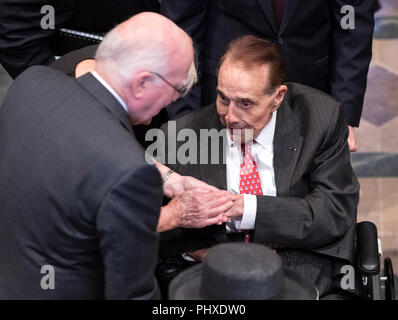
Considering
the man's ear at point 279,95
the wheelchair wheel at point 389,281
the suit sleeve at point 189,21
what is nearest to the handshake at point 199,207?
the man's ear at point 279,95

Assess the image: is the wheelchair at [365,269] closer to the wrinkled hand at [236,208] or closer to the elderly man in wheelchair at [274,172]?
the elderly man in wheelchair at [274,172]

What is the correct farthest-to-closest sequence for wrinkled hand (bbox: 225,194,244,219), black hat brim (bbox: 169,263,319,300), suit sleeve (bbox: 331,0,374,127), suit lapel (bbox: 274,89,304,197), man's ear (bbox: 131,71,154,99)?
suit sleeve (bbox: 331,0,374,127) < suit lapel (bbox: 274,89,304,197) < wrinkled hand (bbox: 225,194,244,219) < man's ear (bbox: 131,71,154,99) < black hat brim (bbox: 169,263,319,300)

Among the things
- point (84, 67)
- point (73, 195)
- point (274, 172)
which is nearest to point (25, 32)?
point (84, 67)

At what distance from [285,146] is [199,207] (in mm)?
527

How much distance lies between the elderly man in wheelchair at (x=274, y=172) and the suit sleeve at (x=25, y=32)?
32.1 inches

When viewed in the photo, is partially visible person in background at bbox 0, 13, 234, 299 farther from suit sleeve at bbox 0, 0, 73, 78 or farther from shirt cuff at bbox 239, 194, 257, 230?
suit sleeve at bbox 0, 0, 73, 78

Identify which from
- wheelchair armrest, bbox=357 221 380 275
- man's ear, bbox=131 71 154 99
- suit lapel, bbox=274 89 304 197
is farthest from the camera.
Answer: suit lapel, bbox=274 89 304 197

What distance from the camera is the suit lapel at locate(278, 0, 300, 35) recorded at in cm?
370

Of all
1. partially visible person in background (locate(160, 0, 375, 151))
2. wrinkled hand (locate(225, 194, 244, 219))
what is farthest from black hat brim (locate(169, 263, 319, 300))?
partially visible person in background (locate(160, 0, 375, 151))

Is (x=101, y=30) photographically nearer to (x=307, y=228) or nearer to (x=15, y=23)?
(x=15, y=23)

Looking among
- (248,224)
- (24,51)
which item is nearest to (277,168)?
(248,224)

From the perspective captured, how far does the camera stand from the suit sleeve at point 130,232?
7.11ft

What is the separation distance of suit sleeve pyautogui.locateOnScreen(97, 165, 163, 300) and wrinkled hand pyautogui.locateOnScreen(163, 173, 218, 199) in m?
0.73

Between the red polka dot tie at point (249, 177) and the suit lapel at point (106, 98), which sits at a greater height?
the suit lapel at point (106, 98)
